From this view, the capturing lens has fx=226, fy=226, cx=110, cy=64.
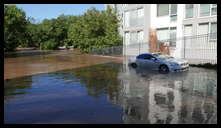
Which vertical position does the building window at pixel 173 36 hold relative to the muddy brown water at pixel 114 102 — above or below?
above

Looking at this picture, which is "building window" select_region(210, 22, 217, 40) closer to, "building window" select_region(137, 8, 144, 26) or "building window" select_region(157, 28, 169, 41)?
"building window" select_region(157, 28, 169, 41)

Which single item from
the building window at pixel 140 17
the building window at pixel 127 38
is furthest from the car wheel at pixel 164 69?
the building window at pixel 127 38

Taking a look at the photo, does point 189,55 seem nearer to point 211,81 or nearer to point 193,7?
point 193,7

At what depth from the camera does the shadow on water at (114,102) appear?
6766 mm

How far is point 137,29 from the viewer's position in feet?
93.1

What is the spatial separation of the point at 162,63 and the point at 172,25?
30.1 feet

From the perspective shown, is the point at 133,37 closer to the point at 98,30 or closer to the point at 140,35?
the point at 140,35

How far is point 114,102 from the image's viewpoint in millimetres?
8562

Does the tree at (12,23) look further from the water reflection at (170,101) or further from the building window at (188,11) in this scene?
the water reflection at (170,101)

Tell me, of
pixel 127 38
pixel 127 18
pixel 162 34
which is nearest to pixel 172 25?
pixel 162 34

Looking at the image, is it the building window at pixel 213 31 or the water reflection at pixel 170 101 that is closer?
the water reflection at pixel 170 101

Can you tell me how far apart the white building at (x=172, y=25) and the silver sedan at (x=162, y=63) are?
224 inches
